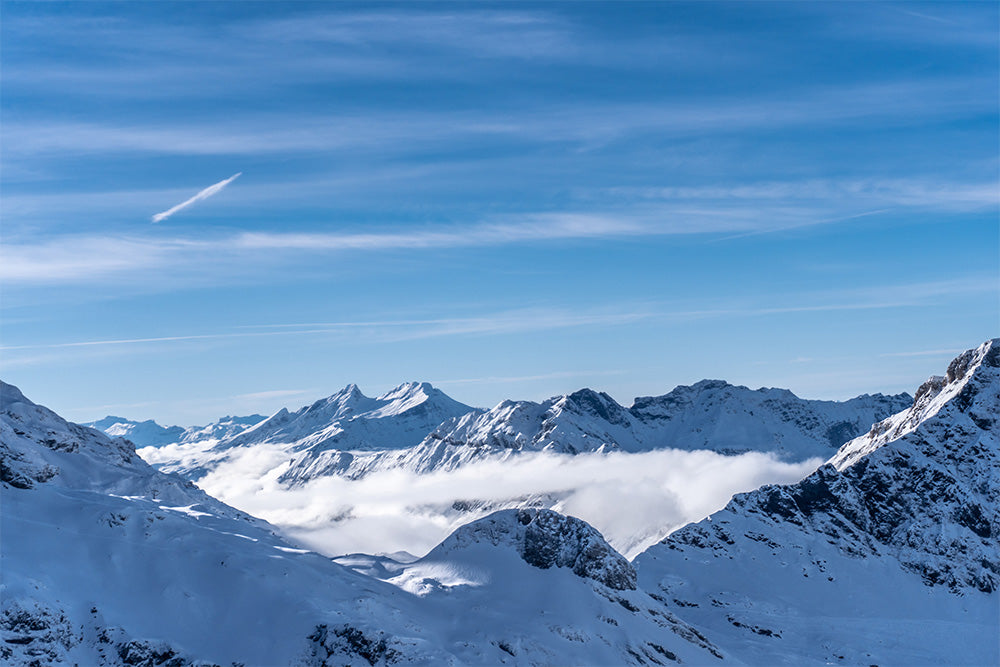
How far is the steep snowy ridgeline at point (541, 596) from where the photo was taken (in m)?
102

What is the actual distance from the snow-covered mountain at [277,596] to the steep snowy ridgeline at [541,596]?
24 centimetres

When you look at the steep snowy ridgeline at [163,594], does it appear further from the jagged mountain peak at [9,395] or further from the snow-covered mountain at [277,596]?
the jagged mountain peak at [9,395]

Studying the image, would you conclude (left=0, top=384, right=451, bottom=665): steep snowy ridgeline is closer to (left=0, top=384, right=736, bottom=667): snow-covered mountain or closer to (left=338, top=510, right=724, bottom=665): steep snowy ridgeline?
(left=0, top=384, right=736, bottom=667): snow-covered mountain

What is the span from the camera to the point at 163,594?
9469cm

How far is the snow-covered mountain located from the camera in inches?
3445

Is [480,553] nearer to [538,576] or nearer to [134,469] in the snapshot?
[538,576]

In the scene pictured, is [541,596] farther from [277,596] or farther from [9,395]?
[9,395]

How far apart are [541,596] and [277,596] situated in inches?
1383

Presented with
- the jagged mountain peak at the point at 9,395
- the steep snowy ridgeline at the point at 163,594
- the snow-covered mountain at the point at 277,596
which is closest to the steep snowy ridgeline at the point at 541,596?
the snow-covered mountain at the point at 277,596

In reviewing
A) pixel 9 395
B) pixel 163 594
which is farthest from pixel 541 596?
pixel 9 395

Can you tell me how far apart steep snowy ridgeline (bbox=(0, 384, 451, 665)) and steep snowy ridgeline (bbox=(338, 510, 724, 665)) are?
731 centimetres

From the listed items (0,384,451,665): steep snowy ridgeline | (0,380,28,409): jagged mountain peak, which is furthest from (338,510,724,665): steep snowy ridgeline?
(0,380,28,409): jagged mountain peak

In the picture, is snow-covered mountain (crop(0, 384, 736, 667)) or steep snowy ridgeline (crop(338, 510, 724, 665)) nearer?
snow-covered mountain (crop(0, 384, 736, 667))

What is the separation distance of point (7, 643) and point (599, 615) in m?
68.0
